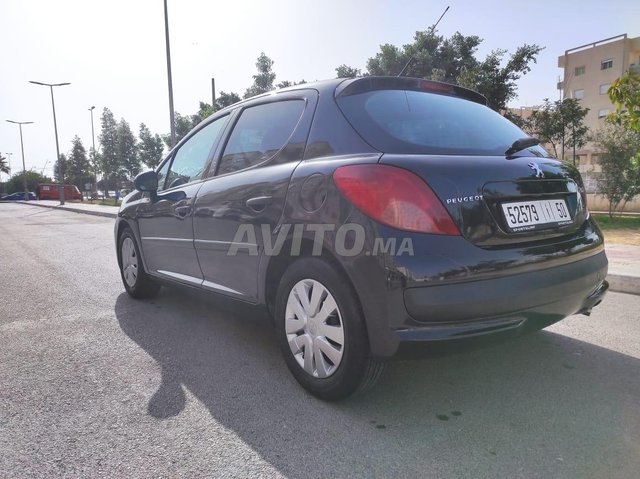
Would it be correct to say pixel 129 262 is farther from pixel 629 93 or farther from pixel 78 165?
pixel 78 165

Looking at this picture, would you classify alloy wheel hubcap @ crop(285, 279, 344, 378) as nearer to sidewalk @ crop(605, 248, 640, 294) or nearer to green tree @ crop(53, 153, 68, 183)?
sidewalk @ crop(605, 248, 640, 294)

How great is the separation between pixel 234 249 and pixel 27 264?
19.0ft

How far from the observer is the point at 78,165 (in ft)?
206

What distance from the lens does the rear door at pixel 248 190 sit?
260 cm

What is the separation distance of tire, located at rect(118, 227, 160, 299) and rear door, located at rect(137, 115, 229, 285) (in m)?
0.28

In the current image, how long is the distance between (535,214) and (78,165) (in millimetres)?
69849

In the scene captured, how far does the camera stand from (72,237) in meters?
11.2

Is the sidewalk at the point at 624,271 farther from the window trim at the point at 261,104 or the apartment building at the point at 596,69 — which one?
the apartment building at the point at 596,69

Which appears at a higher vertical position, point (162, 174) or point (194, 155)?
point (194, 155)

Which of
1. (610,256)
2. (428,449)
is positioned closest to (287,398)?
(428,449)

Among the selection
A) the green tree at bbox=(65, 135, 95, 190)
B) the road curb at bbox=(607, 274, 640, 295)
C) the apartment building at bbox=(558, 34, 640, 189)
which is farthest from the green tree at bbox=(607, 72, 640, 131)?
the green tree at bbox=(65, 135, 95, 190)

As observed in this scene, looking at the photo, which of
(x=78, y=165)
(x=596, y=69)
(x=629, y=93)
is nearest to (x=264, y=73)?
(x=629, y=93)

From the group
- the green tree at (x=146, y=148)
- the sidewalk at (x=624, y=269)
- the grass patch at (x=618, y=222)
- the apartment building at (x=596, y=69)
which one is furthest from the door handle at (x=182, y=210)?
the green tree at (x=146, y=148)

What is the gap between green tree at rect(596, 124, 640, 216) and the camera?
42.3 ft
